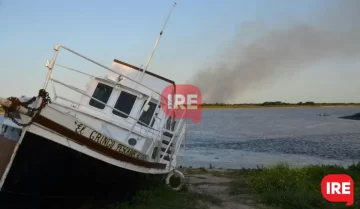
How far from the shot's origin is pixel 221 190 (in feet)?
43.4

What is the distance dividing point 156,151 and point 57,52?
14.9 feet

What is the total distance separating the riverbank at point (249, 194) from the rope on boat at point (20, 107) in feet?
11.8

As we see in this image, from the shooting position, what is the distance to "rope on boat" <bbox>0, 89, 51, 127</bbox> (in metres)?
6.69

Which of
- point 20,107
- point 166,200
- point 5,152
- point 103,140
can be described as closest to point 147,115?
point 166,200

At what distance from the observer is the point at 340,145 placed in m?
36.2

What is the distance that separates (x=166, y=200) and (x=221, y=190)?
319 cm

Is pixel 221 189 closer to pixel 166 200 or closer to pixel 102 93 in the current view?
pixel 166 200

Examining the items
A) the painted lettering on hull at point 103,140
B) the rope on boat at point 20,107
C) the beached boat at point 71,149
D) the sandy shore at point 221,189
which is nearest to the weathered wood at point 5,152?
the beached boat at point 71,149

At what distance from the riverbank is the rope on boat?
3.61m

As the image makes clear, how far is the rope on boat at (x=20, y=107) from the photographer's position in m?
6.69

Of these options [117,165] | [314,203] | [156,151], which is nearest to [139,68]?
[156,151]

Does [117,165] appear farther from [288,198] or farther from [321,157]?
[321,157]

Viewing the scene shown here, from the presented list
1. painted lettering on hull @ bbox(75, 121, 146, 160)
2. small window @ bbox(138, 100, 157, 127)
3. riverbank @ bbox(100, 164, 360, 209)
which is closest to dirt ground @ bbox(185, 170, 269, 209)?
riverbank @ bbox(100, 164, 360, 209)

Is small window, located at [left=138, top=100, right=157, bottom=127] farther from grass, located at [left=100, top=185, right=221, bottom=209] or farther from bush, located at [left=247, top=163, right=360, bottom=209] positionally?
bush, located at [left=247, top=163, right=360, bottom=209]
